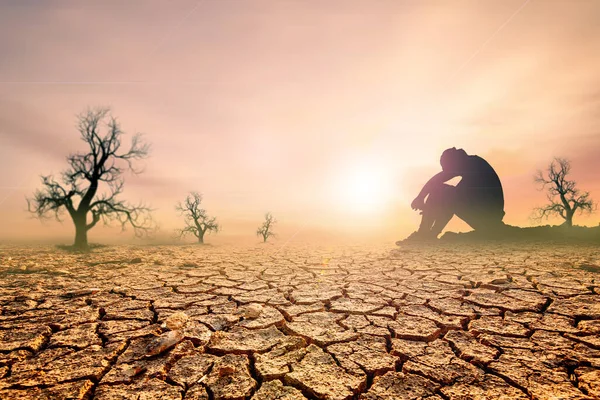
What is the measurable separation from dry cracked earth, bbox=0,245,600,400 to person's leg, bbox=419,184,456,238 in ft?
18.3

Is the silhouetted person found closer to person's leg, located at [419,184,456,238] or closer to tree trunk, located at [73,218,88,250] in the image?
person's leg, located at [419,184,456,238]

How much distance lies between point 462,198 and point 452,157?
5.19 feet

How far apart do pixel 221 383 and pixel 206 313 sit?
1210 millimetres

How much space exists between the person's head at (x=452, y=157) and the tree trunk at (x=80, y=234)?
1302 cm

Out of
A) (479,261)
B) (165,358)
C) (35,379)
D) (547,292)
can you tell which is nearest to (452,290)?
(547,292)

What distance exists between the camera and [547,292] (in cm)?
310

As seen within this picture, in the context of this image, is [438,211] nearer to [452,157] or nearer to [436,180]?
[436,180]

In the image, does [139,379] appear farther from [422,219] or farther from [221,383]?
[422,219]

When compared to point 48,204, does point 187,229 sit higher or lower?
lower

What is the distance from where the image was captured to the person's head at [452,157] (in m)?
9.75

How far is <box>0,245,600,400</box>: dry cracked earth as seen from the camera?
1.54 metres

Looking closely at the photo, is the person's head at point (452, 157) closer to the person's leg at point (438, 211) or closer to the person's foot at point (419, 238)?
the person's leg at point (438, 211)

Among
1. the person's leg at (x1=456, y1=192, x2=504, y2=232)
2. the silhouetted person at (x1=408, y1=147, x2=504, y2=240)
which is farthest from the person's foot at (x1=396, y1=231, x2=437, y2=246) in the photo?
the person's leg at (x1=456, y1=192, x2=504, y2=232)

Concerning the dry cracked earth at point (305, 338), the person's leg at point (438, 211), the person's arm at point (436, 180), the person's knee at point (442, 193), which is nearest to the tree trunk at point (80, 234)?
the dry cracked earth at point (305, 338)
